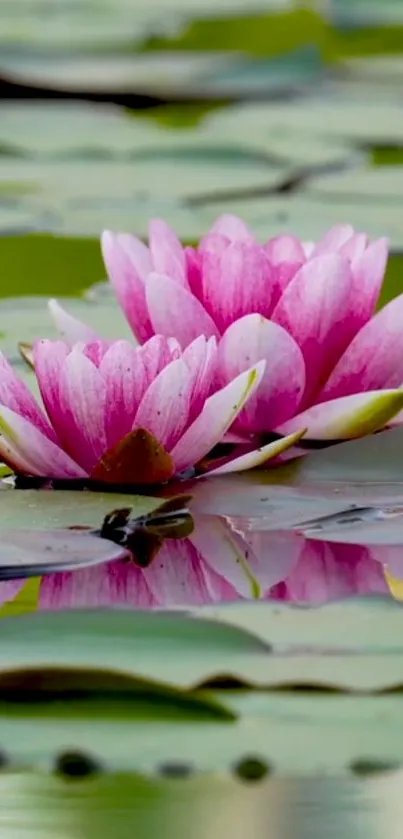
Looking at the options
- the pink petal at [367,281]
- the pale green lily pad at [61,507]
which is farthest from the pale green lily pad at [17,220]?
the pale green lily pad at [61,507]

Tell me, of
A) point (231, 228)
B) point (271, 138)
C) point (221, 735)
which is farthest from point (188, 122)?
point (221, 735)

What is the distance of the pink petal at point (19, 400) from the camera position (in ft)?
4.13

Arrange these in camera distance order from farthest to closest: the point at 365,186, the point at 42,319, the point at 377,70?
the point at 377,70
the point at 365,186
the point at 42,319

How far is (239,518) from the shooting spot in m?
1.22

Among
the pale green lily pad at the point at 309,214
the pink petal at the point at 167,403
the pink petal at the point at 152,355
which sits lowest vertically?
the pink petal at the point at 167,403

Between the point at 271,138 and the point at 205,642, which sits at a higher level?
the point at 271,138

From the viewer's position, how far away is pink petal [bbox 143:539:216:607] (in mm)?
1077

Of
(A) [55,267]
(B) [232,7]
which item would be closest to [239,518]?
(A) [55,267]

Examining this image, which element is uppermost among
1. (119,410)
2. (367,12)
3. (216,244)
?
(367,12)

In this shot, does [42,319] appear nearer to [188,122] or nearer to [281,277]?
[281,277]

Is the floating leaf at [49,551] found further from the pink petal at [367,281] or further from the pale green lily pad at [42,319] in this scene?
the pale green lily pad at [42,319]

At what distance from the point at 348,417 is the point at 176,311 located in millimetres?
159

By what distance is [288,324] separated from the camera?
134 cm

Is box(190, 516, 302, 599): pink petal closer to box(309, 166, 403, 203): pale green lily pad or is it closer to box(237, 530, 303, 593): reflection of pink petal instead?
box(237, 530, 303, 593): reflection of pink petal
